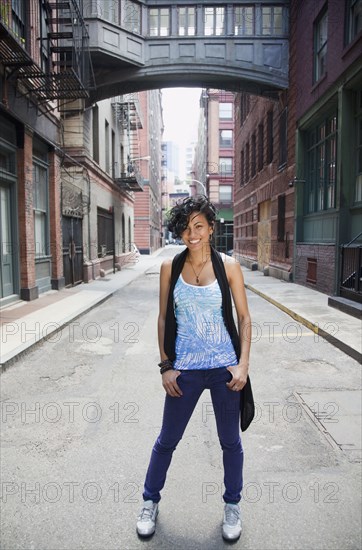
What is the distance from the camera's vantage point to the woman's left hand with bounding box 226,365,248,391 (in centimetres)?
244

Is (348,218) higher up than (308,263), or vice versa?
(348,218)

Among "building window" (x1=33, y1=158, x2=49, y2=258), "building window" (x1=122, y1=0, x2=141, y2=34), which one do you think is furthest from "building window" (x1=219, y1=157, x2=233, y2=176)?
"building window" (x1=33, y1=158, x2=49, y2=258)

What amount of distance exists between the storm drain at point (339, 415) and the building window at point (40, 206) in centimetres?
1073

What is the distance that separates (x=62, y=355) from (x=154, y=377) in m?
1.97

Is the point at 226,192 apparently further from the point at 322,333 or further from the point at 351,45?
the point at 322,333

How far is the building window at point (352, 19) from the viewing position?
1166cm

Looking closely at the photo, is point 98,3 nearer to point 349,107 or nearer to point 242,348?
point 349,107

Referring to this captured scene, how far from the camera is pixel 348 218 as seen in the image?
1222 centimetres

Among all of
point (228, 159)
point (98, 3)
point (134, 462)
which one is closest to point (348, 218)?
point (134, 462)

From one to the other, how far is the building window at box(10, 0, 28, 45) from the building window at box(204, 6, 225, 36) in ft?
29.7

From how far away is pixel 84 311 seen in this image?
10852 millimetres

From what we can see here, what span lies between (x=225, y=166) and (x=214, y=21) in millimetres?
39662

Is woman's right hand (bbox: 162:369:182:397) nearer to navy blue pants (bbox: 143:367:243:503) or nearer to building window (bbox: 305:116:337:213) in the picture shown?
navy blue pants (bbox: 143:367:243:503)

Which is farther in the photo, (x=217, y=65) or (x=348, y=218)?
(x=217, y=65)
